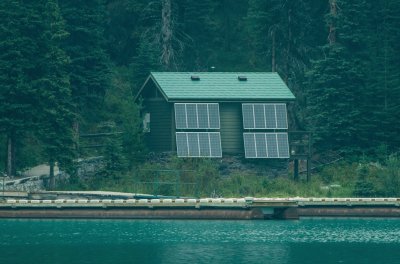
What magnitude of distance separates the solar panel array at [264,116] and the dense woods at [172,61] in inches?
196

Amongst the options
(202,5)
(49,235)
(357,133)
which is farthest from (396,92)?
(49,235)

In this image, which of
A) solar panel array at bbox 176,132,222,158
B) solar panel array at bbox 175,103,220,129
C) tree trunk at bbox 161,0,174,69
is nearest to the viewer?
solar panel array at bbox 176,132,222,158

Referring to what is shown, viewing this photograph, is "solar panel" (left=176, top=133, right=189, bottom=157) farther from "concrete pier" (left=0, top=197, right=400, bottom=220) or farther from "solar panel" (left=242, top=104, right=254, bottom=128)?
"concrete pier" (left=0, top=197, right=400, bottom=220)

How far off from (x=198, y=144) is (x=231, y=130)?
295 cm

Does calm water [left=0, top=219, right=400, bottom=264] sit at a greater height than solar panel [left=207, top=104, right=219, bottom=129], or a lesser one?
lesser

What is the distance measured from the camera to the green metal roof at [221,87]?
79438 millimetres

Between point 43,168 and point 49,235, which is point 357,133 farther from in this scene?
point 49,235

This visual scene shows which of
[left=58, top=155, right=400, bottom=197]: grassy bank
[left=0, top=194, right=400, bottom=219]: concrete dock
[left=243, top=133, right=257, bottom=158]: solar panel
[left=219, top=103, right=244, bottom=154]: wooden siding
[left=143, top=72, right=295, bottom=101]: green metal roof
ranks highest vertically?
[left=143, top=72, right=295, bottom=101]: green metal roof

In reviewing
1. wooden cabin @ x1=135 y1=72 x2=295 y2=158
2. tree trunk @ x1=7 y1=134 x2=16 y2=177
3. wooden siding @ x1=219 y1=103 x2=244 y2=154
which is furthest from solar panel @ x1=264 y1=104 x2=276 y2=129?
tree trunk @ x1=7 y1=134 x2=16 y2=177

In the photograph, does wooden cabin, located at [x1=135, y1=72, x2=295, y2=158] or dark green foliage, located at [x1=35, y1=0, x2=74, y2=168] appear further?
wooden cabin, located at [x1=135, y1=72, x2=295, y2=158]

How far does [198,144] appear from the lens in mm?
78062

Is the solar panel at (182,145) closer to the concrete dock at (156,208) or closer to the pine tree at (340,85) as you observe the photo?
the concrete dock at (156,208)

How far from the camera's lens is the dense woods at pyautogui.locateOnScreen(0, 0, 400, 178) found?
75.2 meters

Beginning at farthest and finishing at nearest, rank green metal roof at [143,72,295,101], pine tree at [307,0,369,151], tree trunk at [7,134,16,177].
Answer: pine tree at [307,0,369,151]
green metal roof at [143,72,295,101]
tree trunk at [7,134,16,177]
